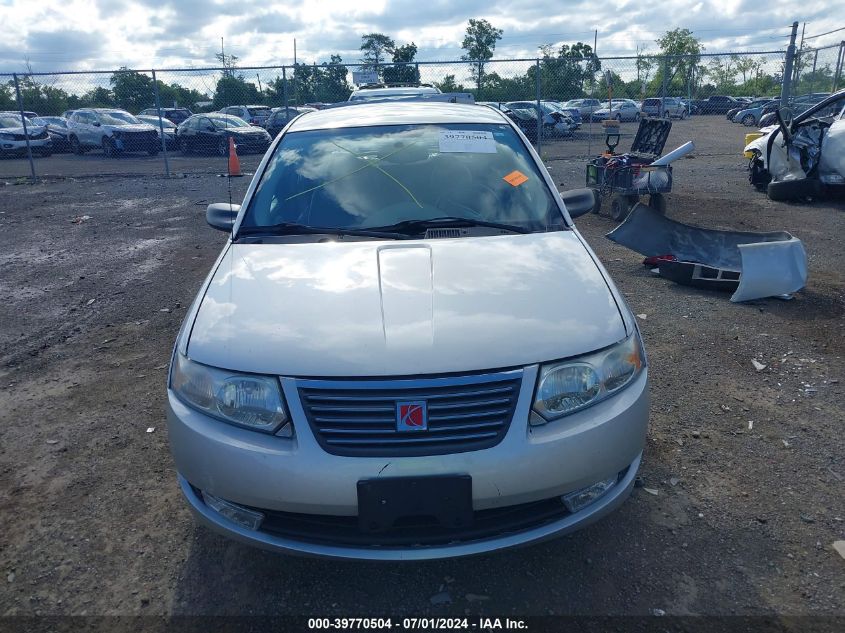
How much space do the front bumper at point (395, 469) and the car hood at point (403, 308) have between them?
184 mm

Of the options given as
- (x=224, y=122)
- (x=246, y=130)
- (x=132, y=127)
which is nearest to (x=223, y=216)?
(x=246, y=130)

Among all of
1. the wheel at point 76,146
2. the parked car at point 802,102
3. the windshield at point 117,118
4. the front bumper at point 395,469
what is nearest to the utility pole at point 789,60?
the parked car at point 802,102

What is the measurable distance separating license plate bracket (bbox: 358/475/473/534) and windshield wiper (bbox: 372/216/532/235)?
1483mm

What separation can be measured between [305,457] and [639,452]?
127 centimetres

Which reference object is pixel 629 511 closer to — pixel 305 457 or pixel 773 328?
pixel 305 457

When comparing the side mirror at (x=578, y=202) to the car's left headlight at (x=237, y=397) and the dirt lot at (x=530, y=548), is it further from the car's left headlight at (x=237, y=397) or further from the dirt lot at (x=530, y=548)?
the car's left headlight at (x=237, y=397)

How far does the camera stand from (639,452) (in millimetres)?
2488

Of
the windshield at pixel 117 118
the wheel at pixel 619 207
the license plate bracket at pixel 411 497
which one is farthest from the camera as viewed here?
the windshield at pixel 117 118

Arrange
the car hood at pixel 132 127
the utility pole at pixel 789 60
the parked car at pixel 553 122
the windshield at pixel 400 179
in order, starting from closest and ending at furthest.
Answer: the windshield at pixel 400 179, the utility pole at pixel 789 60, the car hood at pixel 132 127, the parked car at pixel 553 122

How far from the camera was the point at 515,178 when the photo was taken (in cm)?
360

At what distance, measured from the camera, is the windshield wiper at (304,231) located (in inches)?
127

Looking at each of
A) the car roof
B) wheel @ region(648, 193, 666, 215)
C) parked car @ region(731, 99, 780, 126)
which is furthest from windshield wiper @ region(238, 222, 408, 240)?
parked car @ region(731, 99, 780, 126)

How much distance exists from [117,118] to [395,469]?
24968mm

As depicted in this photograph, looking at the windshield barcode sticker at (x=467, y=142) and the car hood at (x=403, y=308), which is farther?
the windshield barcode sticker at (x=467, y=142)
